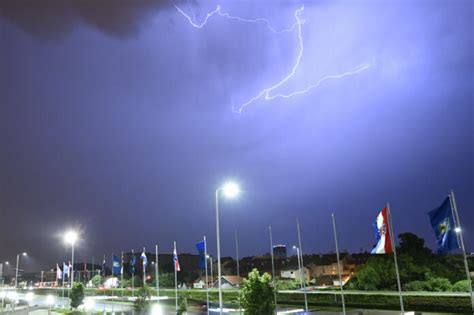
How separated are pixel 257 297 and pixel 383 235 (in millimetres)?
8425

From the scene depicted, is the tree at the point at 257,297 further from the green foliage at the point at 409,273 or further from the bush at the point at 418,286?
the green foliage at the point at 409,273

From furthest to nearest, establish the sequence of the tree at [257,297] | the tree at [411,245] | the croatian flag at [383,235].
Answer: the tree at [411,245], the tree at [257,297], the croatian flag at [383,235]

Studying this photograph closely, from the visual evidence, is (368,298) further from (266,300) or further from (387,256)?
(266,300)

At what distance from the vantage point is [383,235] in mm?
21266

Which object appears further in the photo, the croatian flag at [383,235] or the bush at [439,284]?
the bush at [439,284]

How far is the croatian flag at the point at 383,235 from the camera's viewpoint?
2082 cm

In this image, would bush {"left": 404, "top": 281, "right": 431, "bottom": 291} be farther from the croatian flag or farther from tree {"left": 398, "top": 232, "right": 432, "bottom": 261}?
the croatian flag

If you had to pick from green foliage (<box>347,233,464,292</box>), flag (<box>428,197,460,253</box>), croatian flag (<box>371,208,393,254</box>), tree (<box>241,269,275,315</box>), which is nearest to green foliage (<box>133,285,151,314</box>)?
tree (<box>241,269,275,315</box>)

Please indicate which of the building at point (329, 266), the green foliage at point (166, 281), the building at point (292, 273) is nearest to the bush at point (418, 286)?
the green foliage at point (166, 281)

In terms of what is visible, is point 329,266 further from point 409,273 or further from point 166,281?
point 409,273

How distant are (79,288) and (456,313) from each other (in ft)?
114

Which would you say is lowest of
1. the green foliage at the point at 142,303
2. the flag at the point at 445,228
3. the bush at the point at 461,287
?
the bush at the point at 461,287

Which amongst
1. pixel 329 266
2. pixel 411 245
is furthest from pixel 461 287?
pixel 329 266

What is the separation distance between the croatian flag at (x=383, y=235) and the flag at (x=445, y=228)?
2.24m
